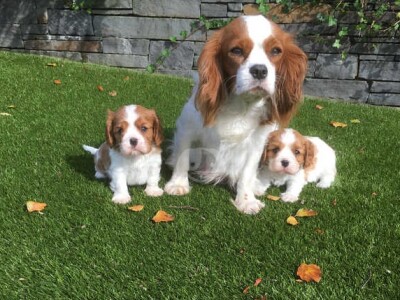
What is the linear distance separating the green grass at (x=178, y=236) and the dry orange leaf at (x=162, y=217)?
2.1 inches

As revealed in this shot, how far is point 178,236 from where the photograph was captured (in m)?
2.96

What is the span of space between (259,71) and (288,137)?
109 cm

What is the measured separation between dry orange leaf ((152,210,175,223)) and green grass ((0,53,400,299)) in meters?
0.05

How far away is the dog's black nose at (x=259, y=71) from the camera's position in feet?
9.36

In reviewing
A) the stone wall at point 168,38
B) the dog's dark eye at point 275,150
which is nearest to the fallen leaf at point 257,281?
the dog's dark eye at point 275,150

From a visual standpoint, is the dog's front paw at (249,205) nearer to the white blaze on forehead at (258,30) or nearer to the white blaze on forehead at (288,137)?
the white blaze on forehead at (288,137)

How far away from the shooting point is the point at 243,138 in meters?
3.54

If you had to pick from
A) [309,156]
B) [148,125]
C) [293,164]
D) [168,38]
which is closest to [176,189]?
[148,125]

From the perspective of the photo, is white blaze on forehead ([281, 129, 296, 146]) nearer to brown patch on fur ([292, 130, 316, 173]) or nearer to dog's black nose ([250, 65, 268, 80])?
brown patch on fur ([292, 130, 316, 173])

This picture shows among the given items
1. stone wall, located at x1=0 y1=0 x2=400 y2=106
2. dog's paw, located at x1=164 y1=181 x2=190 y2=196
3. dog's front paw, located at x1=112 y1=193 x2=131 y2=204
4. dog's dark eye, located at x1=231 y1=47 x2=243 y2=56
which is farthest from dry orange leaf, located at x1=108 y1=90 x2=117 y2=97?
dog's dark eye, located at x1=231 y1=47 x2=243 y2=56

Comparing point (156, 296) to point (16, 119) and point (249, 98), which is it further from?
point (16, 119)

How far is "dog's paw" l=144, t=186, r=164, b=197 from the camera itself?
3.58 m

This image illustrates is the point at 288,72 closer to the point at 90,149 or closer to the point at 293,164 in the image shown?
the point at 293,164

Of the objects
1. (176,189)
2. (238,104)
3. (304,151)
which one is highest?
(238,104)
